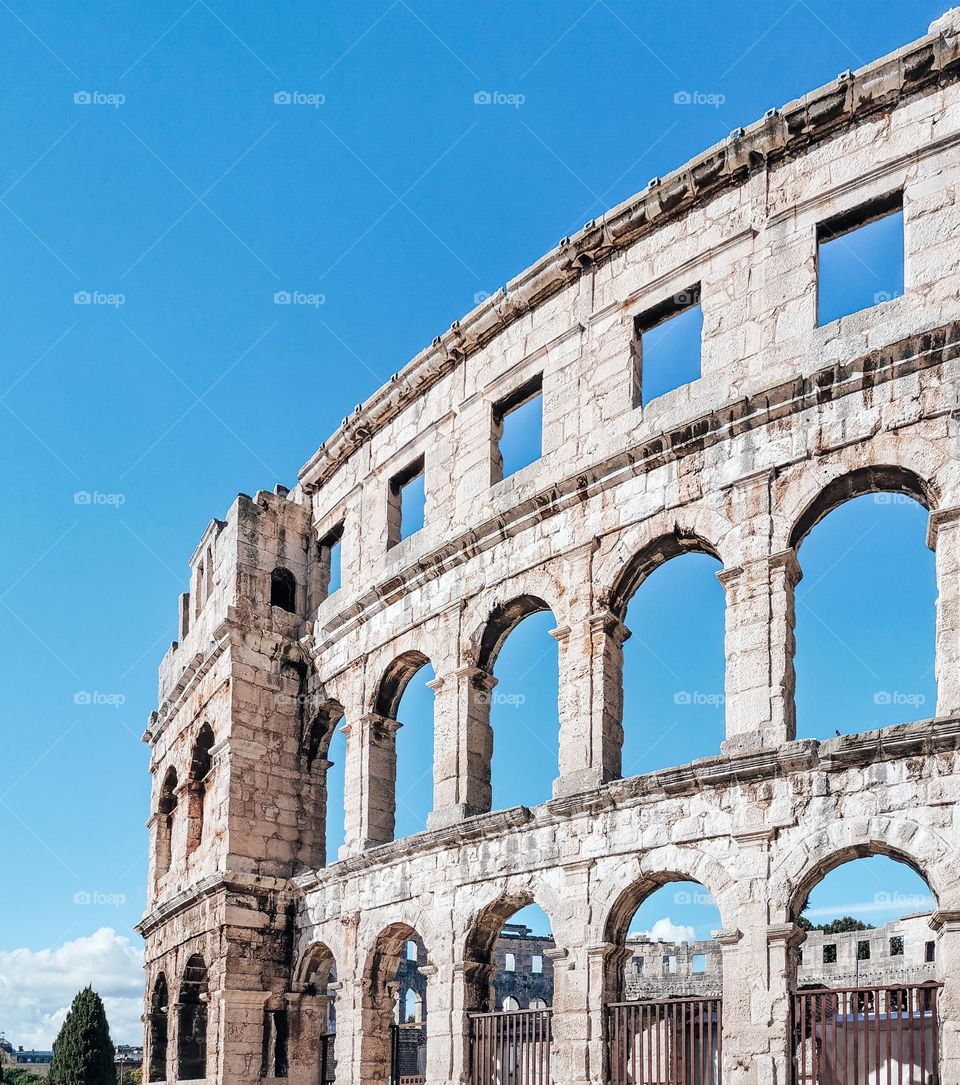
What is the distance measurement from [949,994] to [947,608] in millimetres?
3090

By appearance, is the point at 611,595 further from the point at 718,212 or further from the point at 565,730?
the point at 718,212

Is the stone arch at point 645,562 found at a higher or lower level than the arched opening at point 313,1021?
higher

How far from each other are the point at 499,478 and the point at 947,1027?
8.36 metres

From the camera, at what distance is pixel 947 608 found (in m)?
11.6

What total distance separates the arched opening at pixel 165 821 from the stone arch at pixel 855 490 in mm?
13124

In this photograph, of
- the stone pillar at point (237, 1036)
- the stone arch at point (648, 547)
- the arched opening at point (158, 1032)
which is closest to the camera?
the stone arch at point (648, 547)

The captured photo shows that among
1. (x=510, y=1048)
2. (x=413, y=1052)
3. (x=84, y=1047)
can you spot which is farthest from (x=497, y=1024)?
(x=413, y=1052)

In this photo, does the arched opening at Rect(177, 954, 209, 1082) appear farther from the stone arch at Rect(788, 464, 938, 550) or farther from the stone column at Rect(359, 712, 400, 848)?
the stone arch at Rect(788, 464, 938, 550)

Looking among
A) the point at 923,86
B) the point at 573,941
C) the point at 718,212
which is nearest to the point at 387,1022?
the point at 573,941

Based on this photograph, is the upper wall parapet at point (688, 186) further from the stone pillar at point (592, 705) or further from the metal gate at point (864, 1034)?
the metal gate at point (864, 1034)

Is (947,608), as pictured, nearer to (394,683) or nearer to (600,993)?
(600,993)

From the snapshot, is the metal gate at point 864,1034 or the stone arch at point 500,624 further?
the stone arch at point 500,624

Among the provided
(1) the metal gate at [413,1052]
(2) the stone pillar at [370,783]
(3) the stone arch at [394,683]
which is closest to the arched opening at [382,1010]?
(2) the stone pillar at [370,783]

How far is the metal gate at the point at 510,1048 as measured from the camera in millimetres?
13938
